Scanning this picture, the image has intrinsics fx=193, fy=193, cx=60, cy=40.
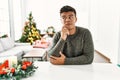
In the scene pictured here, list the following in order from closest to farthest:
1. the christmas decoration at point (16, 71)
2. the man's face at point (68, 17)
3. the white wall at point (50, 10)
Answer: the christmas decoration at point (16, 71) → the man's face at point (68, 17) → the white wall at point (50, 10)

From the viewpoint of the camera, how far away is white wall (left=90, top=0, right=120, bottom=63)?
512 cm

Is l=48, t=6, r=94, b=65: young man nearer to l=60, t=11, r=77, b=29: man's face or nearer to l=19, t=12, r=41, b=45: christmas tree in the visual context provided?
l=60, t=11, r=77, b=29: man's face

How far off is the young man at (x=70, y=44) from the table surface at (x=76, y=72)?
0.26ft

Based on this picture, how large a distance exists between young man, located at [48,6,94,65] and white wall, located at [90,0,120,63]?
10.3 feet

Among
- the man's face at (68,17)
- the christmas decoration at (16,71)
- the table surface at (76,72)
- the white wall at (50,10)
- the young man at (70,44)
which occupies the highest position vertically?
the white wall at (50,10)

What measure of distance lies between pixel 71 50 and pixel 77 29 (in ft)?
0.77

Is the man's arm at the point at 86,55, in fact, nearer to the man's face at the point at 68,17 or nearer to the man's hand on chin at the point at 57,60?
the man's hand on chin at the point at 57,60

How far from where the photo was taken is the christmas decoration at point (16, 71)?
4.56ft

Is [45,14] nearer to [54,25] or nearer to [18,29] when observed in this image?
[54,25]

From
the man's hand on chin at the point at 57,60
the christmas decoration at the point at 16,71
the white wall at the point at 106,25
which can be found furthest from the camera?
the white wall at the point at 106,25

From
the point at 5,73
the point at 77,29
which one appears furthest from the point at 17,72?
the point at 77,29

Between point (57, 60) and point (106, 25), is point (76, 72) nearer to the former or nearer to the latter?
point (57, 60)

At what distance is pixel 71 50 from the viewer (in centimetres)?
199

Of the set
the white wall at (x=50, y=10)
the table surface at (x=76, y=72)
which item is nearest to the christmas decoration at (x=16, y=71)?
the table surface at (x=76, y=72)
